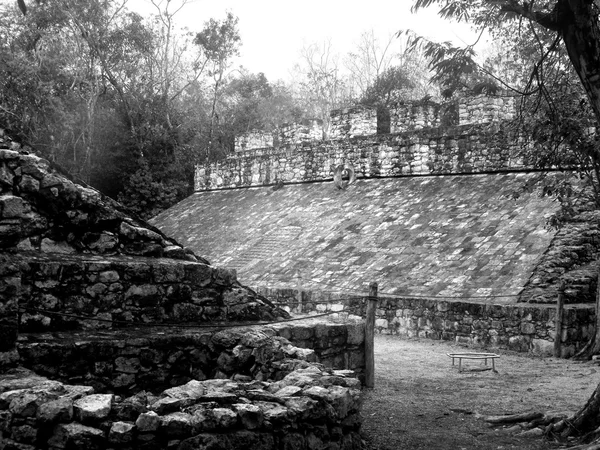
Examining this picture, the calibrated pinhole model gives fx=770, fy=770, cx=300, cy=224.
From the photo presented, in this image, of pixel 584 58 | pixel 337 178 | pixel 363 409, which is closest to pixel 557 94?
pixel 584 58

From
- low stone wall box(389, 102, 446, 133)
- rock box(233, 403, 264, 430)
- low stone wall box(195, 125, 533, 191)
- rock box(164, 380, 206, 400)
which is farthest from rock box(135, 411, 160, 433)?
low stone wall box(389, 102, 446, 133)

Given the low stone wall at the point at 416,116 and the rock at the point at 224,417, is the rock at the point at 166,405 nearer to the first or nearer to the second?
the rock at the point at 224,417

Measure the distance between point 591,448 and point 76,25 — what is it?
2657cm

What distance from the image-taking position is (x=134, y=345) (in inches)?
259

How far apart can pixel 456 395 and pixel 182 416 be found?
4.95 metres

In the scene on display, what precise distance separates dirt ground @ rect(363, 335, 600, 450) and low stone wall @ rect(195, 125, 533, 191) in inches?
231

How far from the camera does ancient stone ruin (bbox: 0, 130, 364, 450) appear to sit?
4605mm

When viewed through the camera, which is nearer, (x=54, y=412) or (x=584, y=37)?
(x=54, y=412)

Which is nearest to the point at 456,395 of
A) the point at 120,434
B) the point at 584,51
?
the point at 584,51

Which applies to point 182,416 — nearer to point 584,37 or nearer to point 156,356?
point 156,356

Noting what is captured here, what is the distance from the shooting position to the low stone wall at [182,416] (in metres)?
4.52

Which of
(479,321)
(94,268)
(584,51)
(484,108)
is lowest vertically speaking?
(479,321)

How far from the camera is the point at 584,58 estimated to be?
6.89 meters

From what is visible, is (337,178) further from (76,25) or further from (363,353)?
(76,25)
